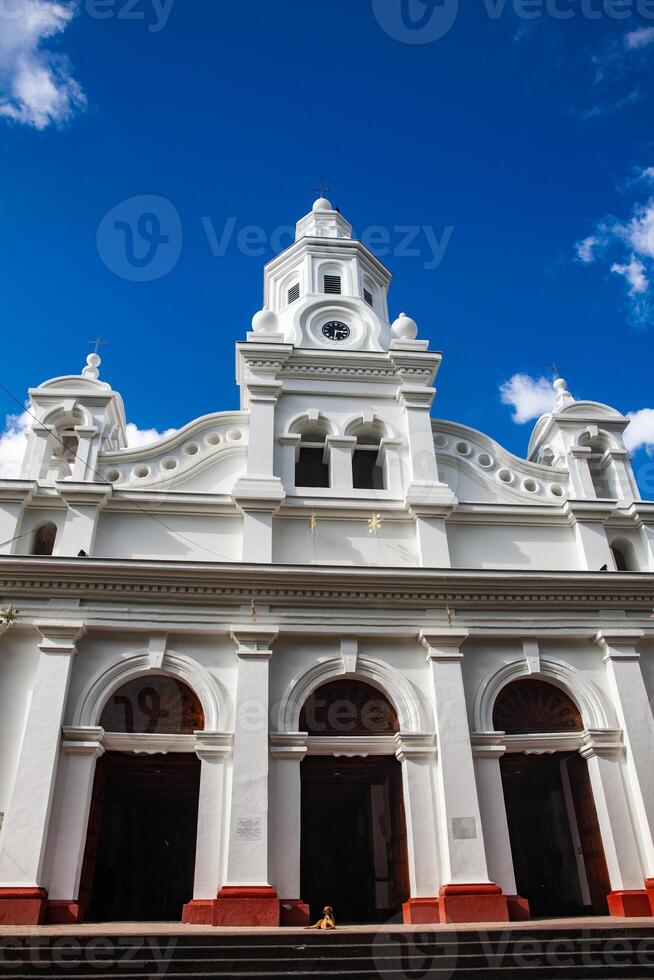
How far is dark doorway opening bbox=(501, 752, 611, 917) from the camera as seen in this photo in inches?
610

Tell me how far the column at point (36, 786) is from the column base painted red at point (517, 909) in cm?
804

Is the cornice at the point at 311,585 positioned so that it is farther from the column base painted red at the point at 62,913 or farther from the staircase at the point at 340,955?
the staircase at the point at 340,955

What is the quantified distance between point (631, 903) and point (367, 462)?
35.2ft

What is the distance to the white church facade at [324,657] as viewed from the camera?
562 inches

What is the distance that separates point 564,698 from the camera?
16453 mm

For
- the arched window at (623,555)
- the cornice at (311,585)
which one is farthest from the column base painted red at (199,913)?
the arched window at (623,555)

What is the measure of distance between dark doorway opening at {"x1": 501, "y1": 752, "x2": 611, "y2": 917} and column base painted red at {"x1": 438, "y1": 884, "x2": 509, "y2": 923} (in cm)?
243

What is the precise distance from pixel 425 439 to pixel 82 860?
446 inches

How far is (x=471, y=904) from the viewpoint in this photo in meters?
13.7

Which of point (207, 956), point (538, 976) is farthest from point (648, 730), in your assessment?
point (207, 956)

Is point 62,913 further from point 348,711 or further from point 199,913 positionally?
point 348,711

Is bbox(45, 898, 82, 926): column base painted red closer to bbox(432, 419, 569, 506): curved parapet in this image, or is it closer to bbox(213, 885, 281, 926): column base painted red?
bbox(213, 885, 281, 926): column base painted red

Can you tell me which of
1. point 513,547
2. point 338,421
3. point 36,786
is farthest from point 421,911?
point 338,421

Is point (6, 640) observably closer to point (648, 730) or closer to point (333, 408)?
point (333, 408)
